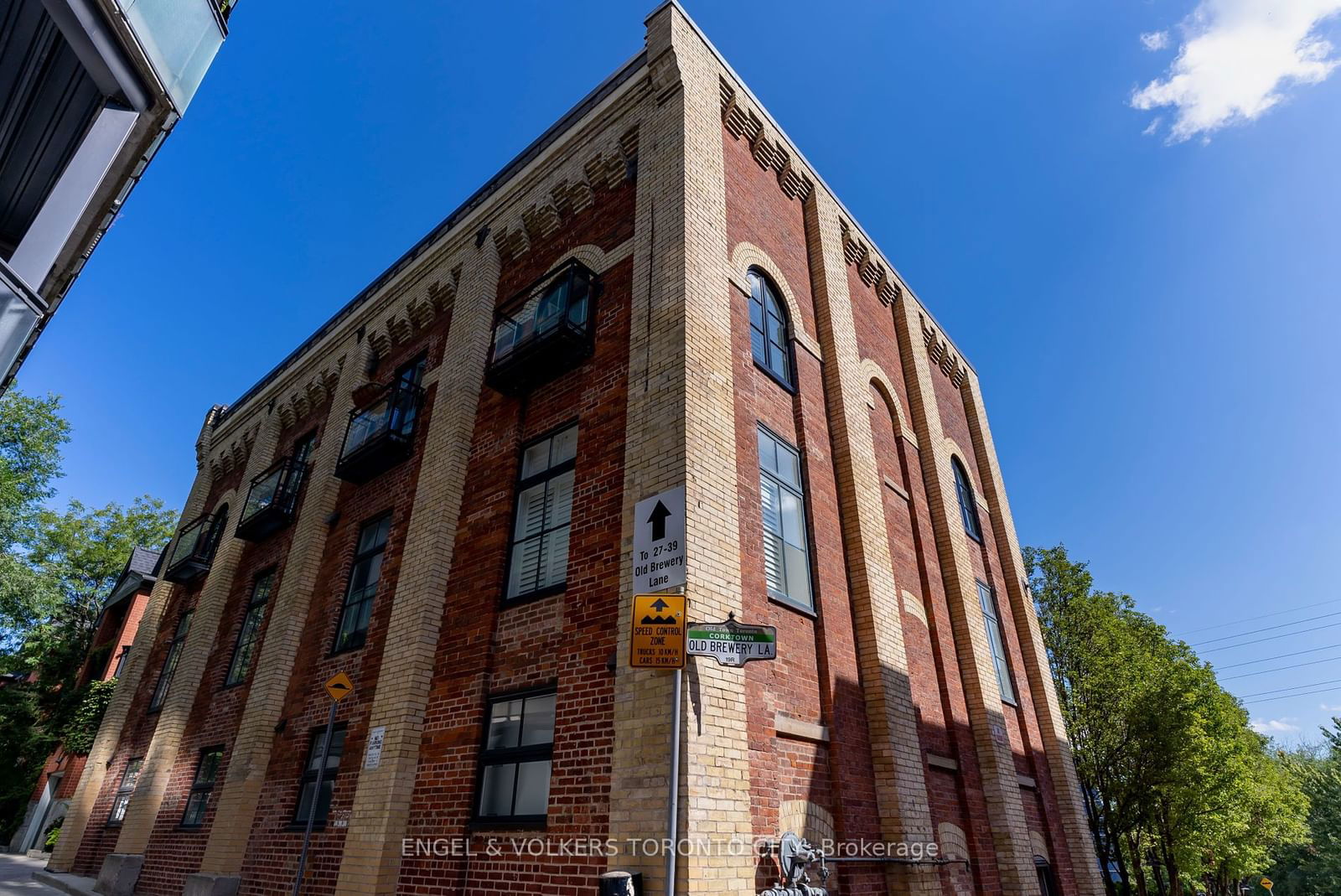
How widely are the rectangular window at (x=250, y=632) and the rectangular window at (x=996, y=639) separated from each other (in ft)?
48.6

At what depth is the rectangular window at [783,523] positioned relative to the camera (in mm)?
8289

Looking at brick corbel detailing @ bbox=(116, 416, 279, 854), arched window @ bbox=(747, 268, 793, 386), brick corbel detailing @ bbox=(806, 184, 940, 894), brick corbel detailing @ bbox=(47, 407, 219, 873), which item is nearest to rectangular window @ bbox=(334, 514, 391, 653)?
brick corbel detailing @ bbox=(116, 416, 279, 854)

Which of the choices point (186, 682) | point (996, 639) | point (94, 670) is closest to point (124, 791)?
point (186, 682)

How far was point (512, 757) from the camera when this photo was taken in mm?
7367

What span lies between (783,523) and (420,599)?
5042 millimetres

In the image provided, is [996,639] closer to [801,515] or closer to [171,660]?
[801,515]

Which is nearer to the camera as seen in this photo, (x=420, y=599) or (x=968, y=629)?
(x=420, y=599)

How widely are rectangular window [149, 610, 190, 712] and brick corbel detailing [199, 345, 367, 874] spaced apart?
6246 mm

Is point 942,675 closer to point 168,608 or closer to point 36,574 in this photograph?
point 168,608

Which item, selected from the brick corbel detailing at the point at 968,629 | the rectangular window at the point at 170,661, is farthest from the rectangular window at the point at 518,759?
the rectangular window at the point at 170,661

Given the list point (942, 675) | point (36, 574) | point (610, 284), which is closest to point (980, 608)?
point (942, 675)

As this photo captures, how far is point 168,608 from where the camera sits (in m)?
18.7

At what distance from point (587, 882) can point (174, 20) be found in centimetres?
723

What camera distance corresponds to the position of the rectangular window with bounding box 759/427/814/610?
8.29 m
